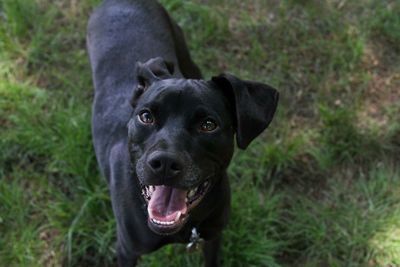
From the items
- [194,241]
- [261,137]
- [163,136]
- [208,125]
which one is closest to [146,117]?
[163,136]

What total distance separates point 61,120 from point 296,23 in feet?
7.06

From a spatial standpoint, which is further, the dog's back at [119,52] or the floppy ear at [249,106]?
the dog's back at [119,52]

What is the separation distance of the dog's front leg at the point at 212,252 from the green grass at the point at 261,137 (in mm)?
156

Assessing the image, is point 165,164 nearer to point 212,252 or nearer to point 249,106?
Answer: point 249,106

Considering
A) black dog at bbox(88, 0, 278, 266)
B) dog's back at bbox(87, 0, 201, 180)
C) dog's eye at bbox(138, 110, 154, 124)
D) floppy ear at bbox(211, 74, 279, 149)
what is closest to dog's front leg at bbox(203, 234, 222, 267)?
black dog at bbox(88, 0, 278, 266)

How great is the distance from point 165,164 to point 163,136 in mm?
147

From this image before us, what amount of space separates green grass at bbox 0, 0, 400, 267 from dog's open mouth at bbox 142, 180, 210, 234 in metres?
1.00

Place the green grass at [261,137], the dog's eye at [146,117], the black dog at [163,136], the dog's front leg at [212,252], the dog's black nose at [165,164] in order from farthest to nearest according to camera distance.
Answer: the green grass at [261,137], the dog's front leg at [212,252], the dog's eye at [146,117], the black dog at [163,136], the dog's black nose at [165,164]

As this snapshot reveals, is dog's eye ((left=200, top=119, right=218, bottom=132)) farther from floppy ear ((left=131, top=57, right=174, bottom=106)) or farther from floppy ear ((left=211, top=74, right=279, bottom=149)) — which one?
floppy ear ((left=131, top=57, right=174, bottom=106))

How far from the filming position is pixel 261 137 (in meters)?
4.33

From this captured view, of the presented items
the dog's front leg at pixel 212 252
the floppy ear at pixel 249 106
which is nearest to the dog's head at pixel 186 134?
the floppy ear at pixel 249 106

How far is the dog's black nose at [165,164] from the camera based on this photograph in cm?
244

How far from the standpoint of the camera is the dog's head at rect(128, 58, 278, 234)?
8.21 ft

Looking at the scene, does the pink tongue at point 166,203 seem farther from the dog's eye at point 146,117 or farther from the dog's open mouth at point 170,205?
the dog's eye at point 146,117
